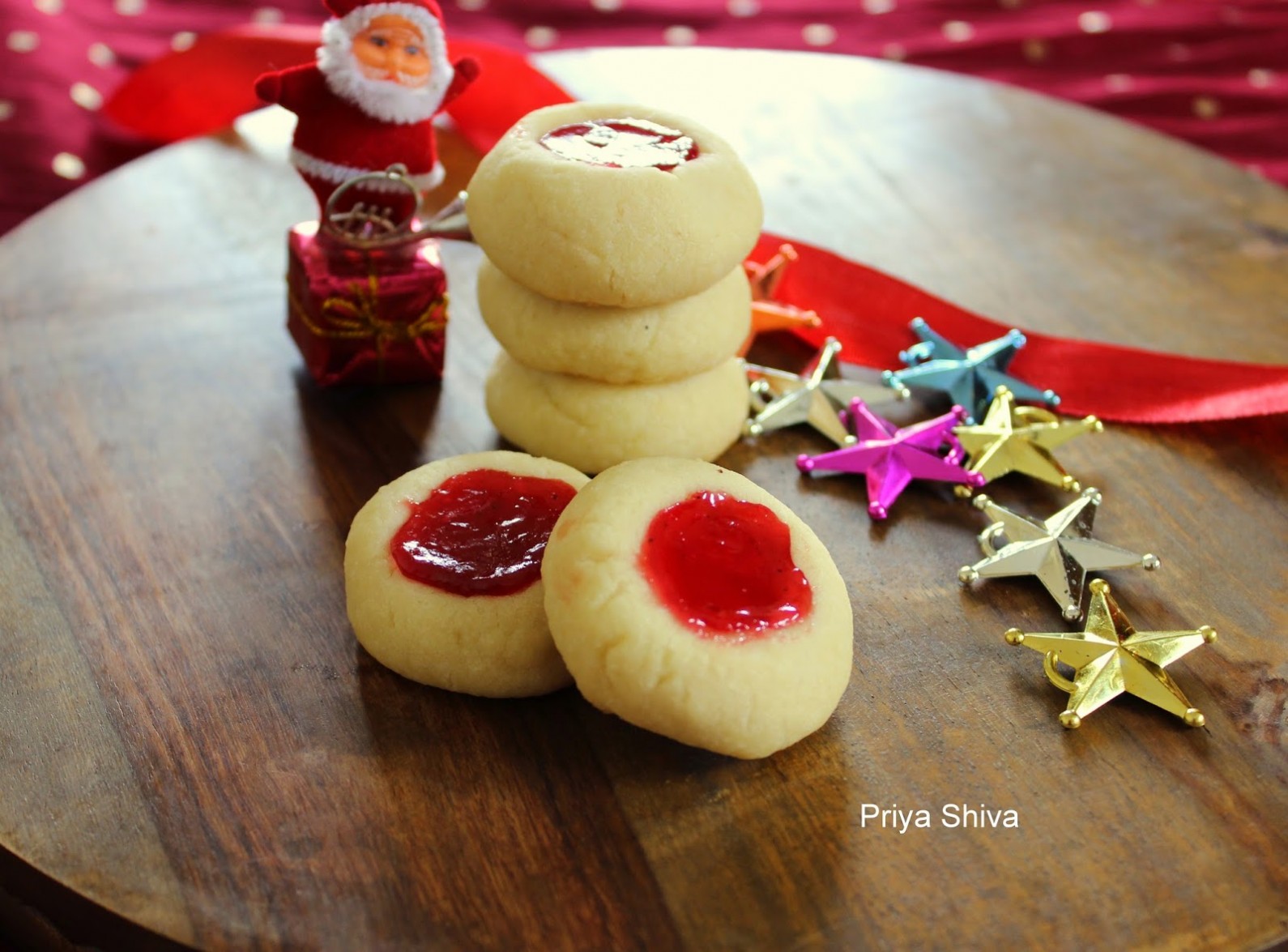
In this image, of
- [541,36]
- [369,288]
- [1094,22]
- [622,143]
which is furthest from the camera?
[1094,22]

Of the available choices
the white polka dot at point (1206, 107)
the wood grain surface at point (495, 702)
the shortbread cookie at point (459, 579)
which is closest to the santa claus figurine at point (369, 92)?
the wood grain surface at point (495, 702)

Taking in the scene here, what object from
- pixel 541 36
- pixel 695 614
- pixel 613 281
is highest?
Answer: pixel 613 281

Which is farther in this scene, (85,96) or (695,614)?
(85,96)

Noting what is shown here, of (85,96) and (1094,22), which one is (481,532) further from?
(1094,22)

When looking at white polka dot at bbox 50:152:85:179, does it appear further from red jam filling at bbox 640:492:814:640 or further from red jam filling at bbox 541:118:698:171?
red jam filling at bbox 640:492:814:640

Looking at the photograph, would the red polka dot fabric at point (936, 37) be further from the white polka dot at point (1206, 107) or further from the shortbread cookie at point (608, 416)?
the shortbread cookie at point (608, 416)

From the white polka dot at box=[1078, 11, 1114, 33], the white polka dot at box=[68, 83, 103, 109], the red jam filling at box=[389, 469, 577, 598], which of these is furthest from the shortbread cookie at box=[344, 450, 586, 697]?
the white polka dot at box=[1078, 11, 1114, 33]

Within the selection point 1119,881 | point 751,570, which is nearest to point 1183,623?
point 1119,881

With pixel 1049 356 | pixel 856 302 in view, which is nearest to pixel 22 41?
pixel 856 302
